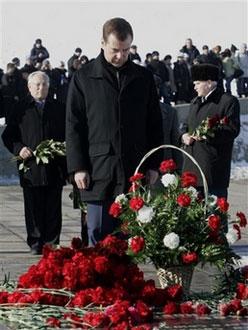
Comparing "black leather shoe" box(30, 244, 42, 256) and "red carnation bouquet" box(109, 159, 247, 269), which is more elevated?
"red carnation bouquet" box(109, 159, 247, 269)

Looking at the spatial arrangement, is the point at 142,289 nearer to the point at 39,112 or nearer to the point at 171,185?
the point at 171,185

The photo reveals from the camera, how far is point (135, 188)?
8367mm

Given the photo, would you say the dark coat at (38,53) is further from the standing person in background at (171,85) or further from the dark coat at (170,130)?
the dark coat at (170,130)

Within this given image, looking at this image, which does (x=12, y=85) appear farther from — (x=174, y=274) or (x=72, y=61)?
(x=174, y=274)

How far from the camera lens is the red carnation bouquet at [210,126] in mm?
11523

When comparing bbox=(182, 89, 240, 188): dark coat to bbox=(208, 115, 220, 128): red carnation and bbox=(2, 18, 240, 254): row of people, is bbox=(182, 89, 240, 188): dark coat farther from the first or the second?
bbox=(2, 18, 240, 254): row of people

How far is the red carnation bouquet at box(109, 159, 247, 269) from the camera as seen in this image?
8.12 metres

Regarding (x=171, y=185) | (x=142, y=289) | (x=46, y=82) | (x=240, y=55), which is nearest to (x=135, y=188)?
(x=171, y=185)

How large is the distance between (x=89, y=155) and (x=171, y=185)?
654mm

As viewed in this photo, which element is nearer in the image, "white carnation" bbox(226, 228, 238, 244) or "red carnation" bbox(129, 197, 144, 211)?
"red carnation" bbox(129, 197, 144, 211)

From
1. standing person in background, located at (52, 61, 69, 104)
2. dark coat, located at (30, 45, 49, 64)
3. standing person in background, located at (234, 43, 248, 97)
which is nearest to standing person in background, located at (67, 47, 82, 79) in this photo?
standing person in background, located at (52, 61, 69, 104)

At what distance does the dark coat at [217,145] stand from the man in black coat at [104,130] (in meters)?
2.87

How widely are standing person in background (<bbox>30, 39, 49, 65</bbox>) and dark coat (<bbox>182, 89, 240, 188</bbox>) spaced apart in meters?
20.0

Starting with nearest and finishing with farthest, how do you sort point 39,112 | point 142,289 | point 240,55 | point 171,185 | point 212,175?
point 142,289, point 171,185, point 212,175, point 39,112, point 240,55
